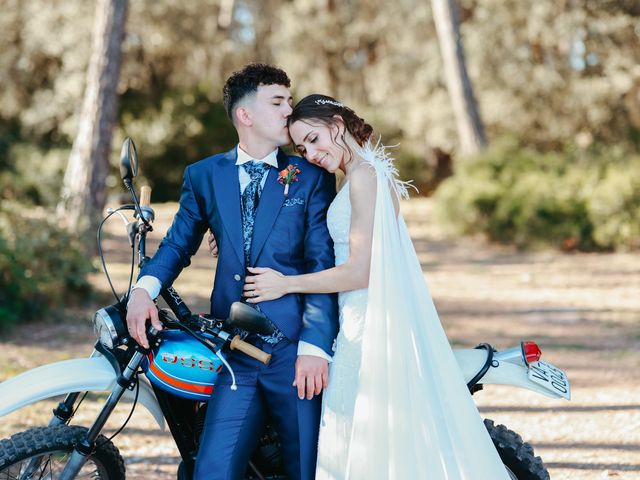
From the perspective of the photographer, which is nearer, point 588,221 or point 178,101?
point 588,221

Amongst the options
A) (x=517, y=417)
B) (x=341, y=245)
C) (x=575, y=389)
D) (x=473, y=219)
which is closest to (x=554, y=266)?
(x=473, y=219)

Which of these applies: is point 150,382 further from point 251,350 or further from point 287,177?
point 287,177

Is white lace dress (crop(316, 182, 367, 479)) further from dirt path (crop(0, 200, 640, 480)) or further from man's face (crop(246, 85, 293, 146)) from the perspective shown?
dirt path (crop(0, 200, 640, 480))

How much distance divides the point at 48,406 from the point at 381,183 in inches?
137

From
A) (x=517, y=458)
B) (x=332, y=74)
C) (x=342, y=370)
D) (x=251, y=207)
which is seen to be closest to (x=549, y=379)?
(x=517, y=458)

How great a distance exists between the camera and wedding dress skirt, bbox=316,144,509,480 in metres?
2.74

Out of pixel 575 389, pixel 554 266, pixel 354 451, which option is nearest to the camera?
pixel 354 451

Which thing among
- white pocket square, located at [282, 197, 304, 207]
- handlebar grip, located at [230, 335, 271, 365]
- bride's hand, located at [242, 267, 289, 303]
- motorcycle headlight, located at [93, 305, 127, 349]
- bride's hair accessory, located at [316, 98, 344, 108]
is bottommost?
handlebar grip, located at [230, 335, 271, 365]

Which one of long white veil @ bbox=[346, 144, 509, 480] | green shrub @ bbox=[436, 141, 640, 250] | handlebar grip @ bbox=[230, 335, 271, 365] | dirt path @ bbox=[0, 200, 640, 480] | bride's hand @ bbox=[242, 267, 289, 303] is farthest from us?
green shrub @ bbox=[436, 141, 640, 250]

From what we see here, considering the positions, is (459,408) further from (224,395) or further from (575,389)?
(575,389)

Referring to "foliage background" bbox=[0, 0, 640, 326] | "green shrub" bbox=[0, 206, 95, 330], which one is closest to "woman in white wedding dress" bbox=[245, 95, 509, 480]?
"green shrub" bbox=[0, 206, 95, 330]

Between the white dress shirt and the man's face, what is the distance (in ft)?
0.26

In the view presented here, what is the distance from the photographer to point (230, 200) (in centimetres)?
298

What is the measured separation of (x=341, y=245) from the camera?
9.84ft
